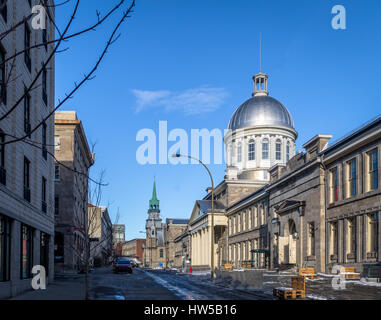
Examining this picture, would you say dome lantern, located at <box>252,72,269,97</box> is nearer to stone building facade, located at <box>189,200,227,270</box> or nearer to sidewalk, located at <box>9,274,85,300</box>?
stone building facade, located at <box>189,200,227,270</box>

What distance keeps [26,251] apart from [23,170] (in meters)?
4.11

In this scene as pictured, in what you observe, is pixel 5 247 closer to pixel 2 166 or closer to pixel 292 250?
pixel 2 166

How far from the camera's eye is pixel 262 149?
77.8 metres

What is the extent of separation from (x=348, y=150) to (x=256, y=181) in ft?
137

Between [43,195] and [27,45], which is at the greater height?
[27,45]

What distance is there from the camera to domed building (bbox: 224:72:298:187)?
76.9m

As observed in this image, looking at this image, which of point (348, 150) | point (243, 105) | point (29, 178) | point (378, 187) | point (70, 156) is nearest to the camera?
point (29, 178)

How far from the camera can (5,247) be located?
19406 millimetres

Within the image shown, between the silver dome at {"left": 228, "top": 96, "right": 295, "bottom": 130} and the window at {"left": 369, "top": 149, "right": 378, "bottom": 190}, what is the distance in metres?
49.3

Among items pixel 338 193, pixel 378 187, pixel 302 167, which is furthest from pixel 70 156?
pixel 378 187

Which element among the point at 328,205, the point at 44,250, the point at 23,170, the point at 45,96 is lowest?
the point at 44,250

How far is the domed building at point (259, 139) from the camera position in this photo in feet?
252

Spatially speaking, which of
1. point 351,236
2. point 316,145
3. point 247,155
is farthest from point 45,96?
point 247,155

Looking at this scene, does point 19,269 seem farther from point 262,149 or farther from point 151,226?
point 151,226
